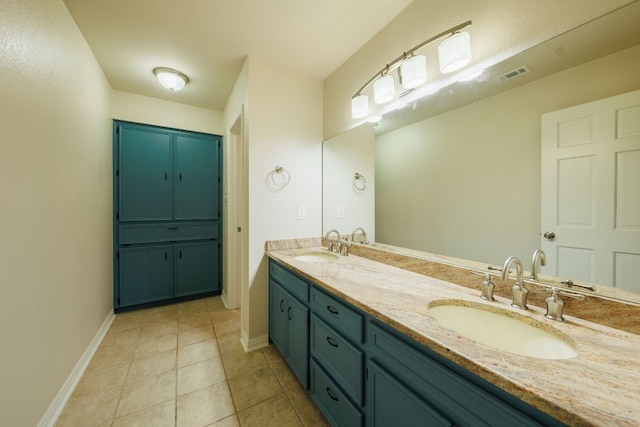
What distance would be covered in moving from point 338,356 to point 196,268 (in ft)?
8.51

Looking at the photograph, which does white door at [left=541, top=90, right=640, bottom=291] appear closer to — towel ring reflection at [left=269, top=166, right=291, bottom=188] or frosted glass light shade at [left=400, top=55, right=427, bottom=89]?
frosted glass light shade at [left=400, top=55, right=427, bottom=89]

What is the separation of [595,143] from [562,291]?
55 centimetres

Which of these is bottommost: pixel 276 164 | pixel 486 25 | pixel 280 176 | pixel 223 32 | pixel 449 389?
pixel 449 389

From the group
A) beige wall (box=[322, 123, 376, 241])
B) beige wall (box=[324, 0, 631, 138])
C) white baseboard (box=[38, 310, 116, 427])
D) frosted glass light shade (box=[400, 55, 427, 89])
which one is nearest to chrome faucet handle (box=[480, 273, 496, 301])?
beige wall (box=[322, 123, 376, 241])

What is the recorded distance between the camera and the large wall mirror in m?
0.85

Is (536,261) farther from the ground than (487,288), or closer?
farther from the ground

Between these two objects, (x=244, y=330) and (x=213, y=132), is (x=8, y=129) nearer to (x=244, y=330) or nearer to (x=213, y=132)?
(x=244, y=330)

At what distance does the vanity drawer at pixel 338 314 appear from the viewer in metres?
1.07

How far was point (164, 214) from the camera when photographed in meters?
2.94

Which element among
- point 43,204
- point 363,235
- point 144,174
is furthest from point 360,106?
point 144,174

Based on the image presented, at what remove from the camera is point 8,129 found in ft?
3.49

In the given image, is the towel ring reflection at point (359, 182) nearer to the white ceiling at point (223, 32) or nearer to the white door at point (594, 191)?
the white ceiling at point (223, 32)

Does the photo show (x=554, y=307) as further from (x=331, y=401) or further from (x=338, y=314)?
(x=331, y=401)

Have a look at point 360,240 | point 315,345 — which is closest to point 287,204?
point 360,240
